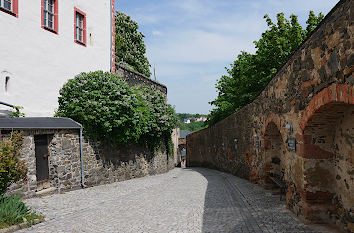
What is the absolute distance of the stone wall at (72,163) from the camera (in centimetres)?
846

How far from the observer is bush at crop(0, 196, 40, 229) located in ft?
18.5

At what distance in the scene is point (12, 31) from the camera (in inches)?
420

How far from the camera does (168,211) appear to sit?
23.5ft

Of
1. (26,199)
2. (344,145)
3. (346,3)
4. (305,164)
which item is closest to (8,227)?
(26,199)

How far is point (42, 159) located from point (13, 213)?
11.7 feet

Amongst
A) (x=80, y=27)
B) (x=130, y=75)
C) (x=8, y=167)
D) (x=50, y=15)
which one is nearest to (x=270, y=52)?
(x=130, y=75)

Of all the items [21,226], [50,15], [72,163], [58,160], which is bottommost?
[21,226]

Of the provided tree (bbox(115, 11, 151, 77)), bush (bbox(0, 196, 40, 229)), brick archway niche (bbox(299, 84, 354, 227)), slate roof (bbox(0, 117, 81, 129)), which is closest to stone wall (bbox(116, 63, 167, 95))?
slate roof (bbox(0, 117, 81, 129))

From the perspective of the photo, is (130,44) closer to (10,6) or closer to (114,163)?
(10,6)

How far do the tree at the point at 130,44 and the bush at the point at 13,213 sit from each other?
83.9 ft

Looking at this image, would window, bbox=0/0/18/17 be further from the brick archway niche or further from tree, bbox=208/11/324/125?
tree, bbox=208/11/324/125

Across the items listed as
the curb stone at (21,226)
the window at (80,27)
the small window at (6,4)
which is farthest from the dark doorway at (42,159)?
the window at (80,27)

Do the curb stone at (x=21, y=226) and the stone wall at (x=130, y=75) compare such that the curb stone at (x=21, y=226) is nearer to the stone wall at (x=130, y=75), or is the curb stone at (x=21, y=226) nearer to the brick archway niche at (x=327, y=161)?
the brick archway niche at (x=327, y=161)

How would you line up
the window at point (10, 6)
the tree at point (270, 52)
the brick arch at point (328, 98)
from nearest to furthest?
the brick arch at point (328, 98) → the window at point (10, 6) → the tree at point (270, 52)
